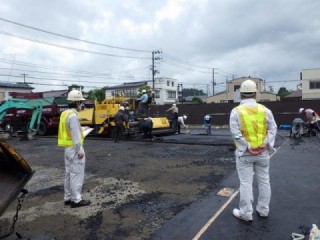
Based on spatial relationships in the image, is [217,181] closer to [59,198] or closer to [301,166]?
[301,166]

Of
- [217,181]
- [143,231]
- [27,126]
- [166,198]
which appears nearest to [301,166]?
[217,181]

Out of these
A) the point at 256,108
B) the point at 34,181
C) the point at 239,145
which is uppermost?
the point at 256,108

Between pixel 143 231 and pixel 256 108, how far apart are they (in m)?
2.30

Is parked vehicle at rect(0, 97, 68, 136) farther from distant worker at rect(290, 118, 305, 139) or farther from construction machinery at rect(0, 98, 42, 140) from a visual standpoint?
distant worker at rect(290, 118, 305, 139)

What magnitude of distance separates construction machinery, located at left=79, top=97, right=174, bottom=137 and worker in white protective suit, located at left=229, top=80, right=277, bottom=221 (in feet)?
38.4

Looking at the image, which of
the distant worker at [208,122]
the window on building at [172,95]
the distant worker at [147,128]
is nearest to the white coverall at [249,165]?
the distant worker at [147,128]

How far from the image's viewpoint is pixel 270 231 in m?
4.27

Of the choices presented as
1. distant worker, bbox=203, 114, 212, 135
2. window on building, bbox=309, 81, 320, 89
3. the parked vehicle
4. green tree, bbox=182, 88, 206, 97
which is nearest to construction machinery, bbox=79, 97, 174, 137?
distant worker, bbox=203, 114, 212, 135

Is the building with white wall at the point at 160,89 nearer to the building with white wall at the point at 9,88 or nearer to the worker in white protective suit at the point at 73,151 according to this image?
the building with white wall at the point at 9,88

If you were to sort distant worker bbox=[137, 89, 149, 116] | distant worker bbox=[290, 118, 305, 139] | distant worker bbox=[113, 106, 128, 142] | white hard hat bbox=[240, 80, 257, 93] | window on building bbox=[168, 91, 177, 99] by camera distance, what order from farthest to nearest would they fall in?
window on building bbox=[168, 91, 177, 99] → distant worker bbox=[137, 89, 149, 116] → distant worker bbox=[113, 106, 128, 142] → distant worker bbox=[290, 118, 305, 139] → white hard hat bbox=[240, 80, 257, 93]

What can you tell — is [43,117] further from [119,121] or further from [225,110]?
[225,110]

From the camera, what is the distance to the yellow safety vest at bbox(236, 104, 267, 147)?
4551 millimetres

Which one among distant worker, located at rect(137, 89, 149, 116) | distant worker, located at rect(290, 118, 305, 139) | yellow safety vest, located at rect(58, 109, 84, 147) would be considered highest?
distant worker, located at rect(137, 89, 149, 116)

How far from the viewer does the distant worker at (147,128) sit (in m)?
15.2
